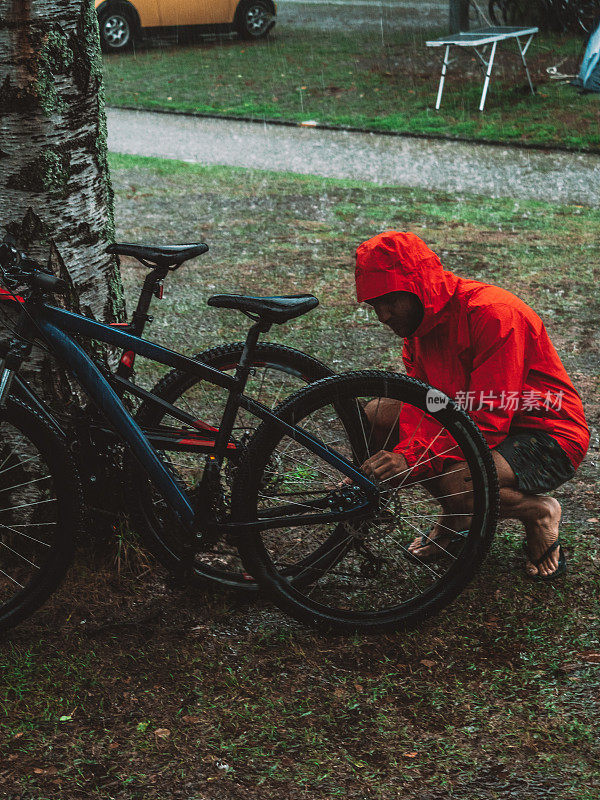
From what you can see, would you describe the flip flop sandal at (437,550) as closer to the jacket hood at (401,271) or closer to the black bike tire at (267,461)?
the black bike tire at (267,461)

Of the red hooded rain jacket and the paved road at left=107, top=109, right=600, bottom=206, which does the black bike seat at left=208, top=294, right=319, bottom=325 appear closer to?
the red hooded rain jacket

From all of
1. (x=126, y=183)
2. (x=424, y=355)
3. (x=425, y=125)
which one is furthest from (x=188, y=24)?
(x=424, y=355)

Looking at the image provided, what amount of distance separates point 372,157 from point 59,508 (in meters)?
8.01

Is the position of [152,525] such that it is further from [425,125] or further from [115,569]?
[425,125]

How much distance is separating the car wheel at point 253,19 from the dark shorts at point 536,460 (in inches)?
671

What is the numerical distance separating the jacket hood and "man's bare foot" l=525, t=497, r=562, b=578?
88 centimetres

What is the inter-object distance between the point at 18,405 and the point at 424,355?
139 centimetres

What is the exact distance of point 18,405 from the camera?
288cm

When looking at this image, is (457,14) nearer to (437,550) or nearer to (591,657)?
(437,550)

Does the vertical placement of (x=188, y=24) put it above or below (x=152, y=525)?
above

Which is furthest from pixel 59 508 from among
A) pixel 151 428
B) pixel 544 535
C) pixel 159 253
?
pixel 544 535

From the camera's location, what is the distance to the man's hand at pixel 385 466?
119 inches

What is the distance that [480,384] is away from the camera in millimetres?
3062

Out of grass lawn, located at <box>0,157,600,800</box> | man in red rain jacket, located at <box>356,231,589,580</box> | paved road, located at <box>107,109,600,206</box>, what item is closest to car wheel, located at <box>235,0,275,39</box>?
paved road, located at <box>107,109,600,206</box>
